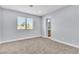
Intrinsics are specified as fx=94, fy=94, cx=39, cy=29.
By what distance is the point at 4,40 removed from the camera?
5055 millimetres

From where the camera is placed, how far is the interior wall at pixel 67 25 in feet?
13.2

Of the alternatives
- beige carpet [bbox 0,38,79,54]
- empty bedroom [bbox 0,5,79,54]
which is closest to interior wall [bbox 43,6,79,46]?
empty bedroom [bbox 0,5,79,54]

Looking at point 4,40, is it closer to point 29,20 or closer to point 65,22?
point 29,20

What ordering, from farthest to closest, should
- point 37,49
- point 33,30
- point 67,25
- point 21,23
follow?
point 33,30, point 21,23, point 67,25, point 37,49

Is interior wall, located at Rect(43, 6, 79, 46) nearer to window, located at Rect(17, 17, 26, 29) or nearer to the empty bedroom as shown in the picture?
the empty bedroom

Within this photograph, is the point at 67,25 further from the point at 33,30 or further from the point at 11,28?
the point at 11,28

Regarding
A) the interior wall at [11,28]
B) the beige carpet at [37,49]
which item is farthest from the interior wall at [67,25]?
the interior wall at [11,28]

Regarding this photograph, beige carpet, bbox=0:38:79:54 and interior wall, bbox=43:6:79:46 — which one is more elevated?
interior wall, bbox=43:6:79:46

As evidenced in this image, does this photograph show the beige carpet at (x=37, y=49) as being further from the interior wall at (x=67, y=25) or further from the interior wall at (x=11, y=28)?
the interior wall at (x=11, y=28)

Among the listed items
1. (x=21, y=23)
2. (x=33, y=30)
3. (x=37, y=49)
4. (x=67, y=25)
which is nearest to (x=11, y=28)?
(x=21, y=23)

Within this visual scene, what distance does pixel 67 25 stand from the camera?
4594mm

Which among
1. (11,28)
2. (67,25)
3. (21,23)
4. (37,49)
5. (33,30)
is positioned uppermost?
(21,23)

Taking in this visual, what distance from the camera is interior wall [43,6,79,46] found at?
4.03m
